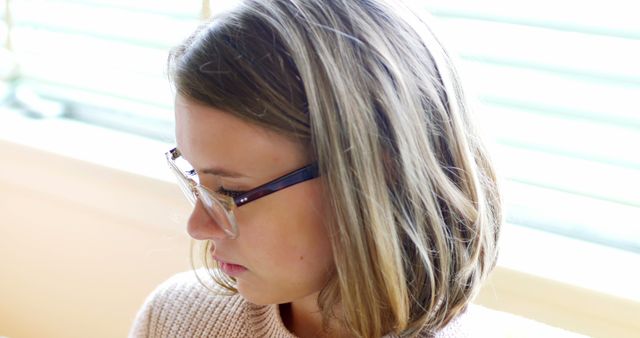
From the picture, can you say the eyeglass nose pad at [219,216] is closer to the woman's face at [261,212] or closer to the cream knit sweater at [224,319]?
the woman's face at [261,212]

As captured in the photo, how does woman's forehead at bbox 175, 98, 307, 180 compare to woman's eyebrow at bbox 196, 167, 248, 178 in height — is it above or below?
above

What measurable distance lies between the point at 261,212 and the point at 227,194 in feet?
0.13

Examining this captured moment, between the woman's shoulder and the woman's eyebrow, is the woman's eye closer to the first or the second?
the woman's eyebrow

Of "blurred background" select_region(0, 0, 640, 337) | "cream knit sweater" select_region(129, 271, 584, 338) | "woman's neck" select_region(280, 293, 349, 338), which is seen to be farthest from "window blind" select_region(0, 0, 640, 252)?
"woman's neck" select_region(280, 293, 349, 338)

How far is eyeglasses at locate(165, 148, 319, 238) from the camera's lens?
0.86 meters

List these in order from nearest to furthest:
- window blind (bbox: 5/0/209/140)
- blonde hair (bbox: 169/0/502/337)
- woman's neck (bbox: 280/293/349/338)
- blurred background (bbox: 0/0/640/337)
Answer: blonde hair (bbox: 169/0/502/337) → woman's neck (bbox: 280/293/349/338) → blurred background (bbox: 0/0/640/337) → window blind (bbox: 5/0/209/140)

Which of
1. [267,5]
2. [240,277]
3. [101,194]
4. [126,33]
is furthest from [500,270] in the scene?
[126,33]

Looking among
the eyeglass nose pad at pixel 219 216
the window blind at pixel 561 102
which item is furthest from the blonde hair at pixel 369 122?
the window blind at pixel 561 102

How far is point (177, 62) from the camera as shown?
91 cm

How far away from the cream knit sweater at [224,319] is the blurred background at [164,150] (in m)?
0.10

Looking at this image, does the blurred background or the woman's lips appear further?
the blurred background

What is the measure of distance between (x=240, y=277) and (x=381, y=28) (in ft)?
0.97

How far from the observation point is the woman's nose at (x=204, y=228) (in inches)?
35.7

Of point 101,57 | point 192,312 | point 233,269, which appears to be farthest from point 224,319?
point 101,57
